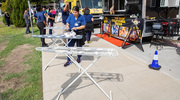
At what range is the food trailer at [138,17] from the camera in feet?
19.1

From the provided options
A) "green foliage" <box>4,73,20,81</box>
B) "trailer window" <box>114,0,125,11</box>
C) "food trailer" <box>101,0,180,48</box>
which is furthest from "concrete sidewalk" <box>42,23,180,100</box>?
"trailer window" <box>114,0,125,11</box>

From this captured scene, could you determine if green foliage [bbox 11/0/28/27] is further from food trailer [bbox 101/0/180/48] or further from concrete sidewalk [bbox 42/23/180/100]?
concrete sidewalk [bbox 42/23/180/100]

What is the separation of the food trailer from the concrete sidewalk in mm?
1872

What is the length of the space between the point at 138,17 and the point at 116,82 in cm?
403

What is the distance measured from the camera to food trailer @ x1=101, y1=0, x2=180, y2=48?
19.1 feet

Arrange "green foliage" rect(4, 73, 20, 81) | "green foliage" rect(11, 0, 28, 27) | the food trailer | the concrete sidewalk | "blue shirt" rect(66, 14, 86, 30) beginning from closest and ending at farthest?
the concrete sidewalk
"green foliage" rect(4, 73, 20, 81)
"blue shirt" rect(66, 14, 86, 30)
the food trailer
"green foliage" rect(11, 0, 28, 27)

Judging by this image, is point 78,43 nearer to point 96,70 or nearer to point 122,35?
point 96,70

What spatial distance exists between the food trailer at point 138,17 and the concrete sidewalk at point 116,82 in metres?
1.87

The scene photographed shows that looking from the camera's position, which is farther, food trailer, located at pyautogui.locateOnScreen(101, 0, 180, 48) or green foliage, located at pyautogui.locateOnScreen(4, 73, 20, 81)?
food trailer, located at pyautogui.locateOnScreen(101, 0, 180, 48)

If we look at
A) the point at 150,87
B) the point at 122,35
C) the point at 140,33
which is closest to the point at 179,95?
the point at 150,87

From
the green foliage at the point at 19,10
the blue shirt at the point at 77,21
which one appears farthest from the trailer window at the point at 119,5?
the green foliage at the point at 19,10

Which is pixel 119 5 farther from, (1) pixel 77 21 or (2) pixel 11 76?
(2) pixel 11 76

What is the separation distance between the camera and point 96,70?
402 centimetres

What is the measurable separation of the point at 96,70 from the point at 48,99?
1665 mm
